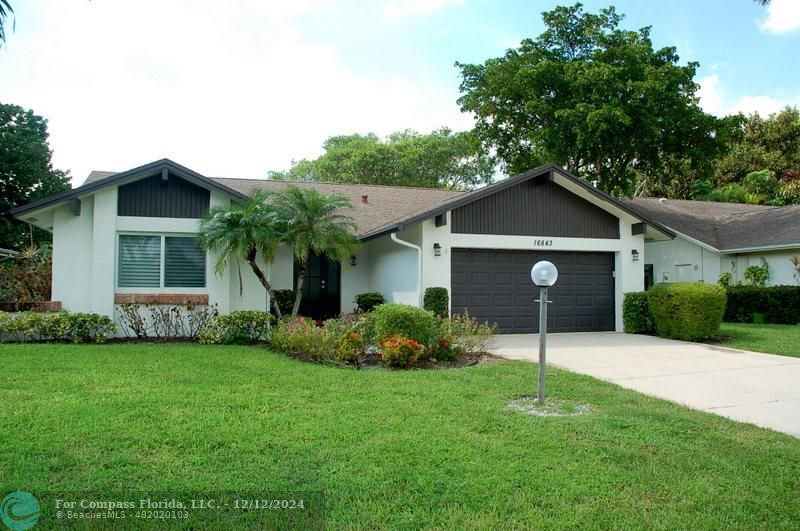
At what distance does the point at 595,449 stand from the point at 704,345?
8.36 metres

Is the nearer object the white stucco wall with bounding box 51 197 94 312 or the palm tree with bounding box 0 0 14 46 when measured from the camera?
the palm tree with bounding box 0 0 14 46

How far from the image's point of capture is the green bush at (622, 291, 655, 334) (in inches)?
526

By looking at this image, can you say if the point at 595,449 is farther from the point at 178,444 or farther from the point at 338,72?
the point at 338,72

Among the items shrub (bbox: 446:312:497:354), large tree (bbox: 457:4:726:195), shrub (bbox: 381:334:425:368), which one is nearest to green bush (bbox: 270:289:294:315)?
shrub (bbox: 446:312:497:354)

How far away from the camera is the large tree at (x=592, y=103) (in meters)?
18.8

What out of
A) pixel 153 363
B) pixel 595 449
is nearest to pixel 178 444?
pixel 595 449

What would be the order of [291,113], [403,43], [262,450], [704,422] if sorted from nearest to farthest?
[262,450] < [704,422] < [403,43] < [291,113]

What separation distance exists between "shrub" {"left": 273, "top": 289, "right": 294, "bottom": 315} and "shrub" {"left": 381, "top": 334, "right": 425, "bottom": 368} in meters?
5.89

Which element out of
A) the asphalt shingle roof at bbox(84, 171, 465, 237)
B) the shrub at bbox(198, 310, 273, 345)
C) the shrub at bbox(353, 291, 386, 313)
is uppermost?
the asphalt shingle roof at bbox(84, 171, 465, 237)

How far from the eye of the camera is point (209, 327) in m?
10.8

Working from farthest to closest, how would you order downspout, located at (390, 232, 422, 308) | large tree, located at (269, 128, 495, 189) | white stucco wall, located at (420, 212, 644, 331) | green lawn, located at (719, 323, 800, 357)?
large tree, located at (269, 128, 495, 189) → white stucco wall, located at (420, 212, 644, 331) → downspout, located at (390, 232, 422, 308) → green lawn, located at (719, 323, 800, 357)

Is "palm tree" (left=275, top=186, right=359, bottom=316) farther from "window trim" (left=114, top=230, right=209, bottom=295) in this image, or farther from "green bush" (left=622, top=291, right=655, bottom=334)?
"green bush" (left=622, top=291, right=655, bottom=334)

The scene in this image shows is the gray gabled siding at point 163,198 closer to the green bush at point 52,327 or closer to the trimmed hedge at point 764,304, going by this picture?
the green bush at point 52,327

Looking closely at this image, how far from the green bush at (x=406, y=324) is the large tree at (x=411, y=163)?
92.1 ft
